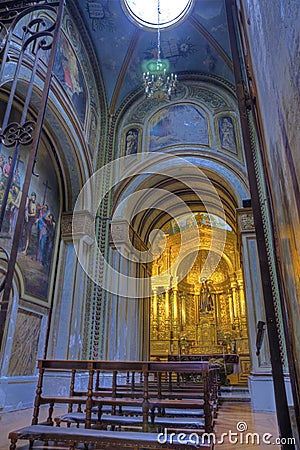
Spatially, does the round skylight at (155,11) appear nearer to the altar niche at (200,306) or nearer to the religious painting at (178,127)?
the religious painting at (178,127)

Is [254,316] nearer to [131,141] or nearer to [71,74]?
[131,141]

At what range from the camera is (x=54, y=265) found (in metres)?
7.59

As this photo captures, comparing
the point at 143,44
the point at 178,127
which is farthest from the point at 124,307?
the point at 143,44

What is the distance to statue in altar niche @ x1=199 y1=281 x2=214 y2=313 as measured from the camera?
15922 mm

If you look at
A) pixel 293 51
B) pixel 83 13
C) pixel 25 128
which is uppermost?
pixel 83 13

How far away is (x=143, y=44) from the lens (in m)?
9.61

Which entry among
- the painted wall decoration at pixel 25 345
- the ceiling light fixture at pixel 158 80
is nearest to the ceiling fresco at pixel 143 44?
the ceiling light fixture at pixel 158 80

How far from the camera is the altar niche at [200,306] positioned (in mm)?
14828

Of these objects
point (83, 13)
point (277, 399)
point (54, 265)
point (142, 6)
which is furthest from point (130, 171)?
point (277, 399)

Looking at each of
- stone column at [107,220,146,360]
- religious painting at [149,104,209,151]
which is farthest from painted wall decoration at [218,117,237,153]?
stone column at [107,220,146,360]

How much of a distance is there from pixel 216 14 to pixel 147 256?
7253mm

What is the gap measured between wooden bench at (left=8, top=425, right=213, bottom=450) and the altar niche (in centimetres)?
1245

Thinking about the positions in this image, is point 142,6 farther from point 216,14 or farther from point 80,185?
point 80,185

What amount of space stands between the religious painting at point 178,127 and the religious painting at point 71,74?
2.24 m
